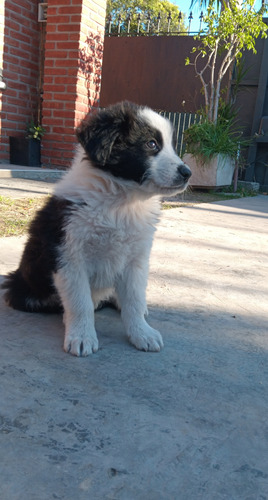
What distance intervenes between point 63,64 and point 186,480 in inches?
256

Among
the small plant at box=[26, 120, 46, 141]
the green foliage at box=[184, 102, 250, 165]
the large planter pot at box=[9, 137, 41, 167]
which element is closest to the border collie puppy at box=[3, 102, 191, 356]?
the large planter pot at box=[9, 137, 41, 167]

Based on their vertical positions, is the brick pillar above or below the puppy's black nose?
A: above

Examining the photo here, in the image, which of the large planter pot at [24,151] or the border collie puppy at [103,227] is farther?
the large planter pot at [24,151]

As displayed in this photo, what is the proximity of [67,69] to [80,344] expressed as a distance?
5.75 metres

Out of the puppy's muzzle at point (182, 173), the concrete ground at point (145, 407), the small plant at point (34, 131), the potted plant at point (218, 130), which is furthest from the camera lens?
the potted plant at point (218, 130)

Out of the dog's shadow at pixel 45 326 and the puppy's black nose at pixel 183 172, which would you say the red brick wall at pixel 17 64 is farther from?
the puppy's black nose at pixel 183 172

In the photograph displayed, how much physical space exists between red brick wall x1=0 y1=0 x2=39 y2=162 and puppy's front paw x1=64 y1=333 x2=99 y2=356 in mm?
5442

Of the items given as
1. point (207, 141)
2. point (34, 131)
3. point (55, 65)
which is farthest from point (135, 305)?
point (207, 141)

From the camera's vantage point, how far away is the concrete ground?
102 cm

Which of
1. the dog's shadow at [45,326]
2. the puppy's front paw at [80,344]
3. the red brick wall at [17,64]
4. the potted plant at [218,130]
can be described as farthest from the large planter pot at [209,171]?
the puppy's front paw at [80,344]

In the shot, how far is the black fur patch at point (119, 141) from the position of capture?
184 cm

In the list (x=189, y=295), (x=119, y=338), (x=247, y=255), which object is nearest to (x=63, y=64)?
(x=247, y=255)

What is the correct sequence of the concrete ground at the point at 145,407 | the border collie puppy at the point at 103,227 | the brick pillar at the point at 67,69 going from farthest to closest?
the brick pillar at the point at 67,69
the border collie puppy at the point at 103,227
the concrete ground at the point at 145,407

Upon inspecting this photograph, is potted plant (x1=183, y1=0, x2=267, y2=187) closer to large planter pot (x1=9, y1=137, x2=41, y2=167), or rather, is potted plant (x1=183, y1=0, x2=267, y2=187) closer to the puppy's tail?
large planter pot (x1=9, y1=137, x2=41, y2=167)
